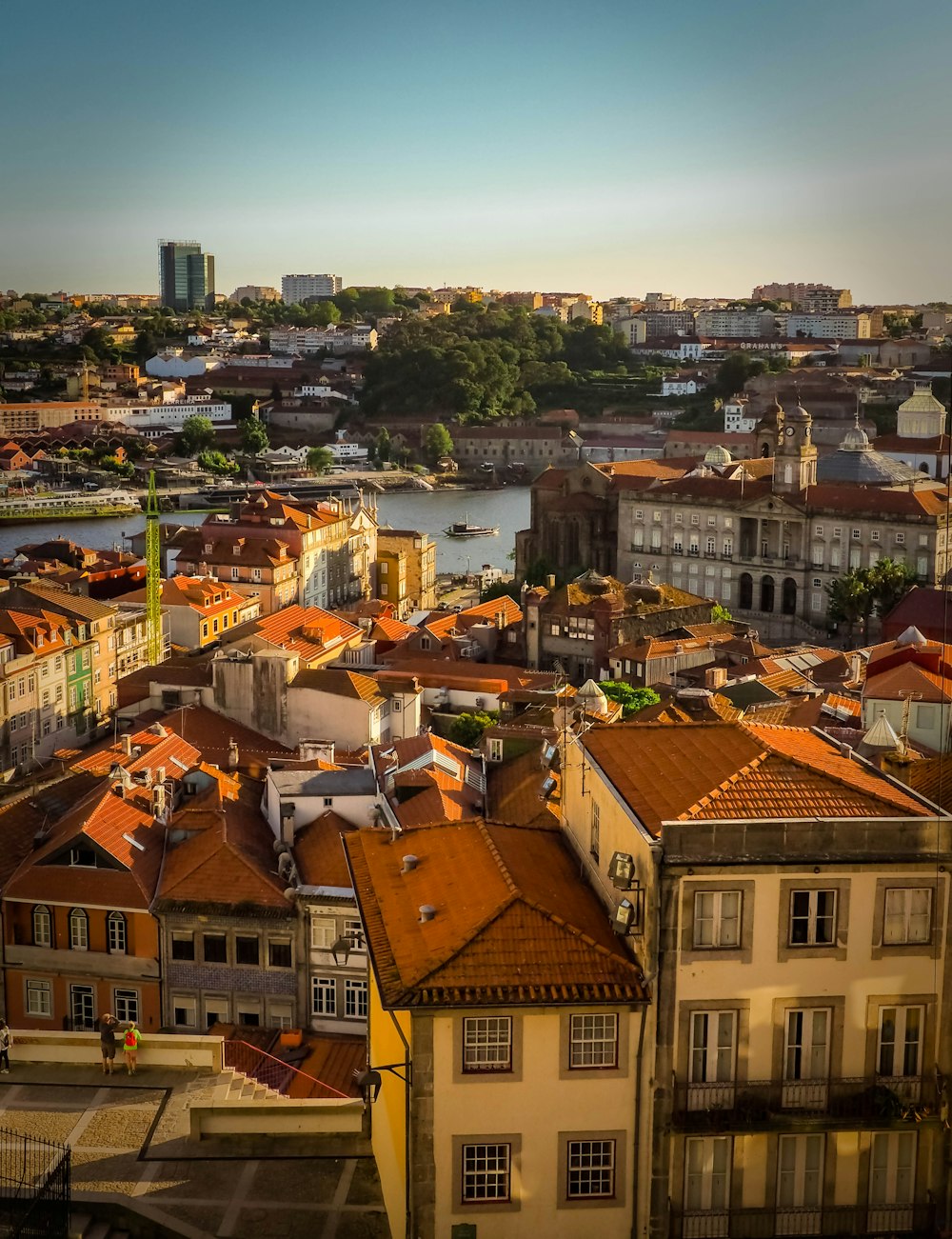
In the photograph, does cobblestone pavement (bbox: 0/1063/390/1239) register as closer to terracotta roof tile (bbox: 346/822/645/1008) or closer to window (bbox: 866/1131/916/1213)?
terracotta roof tile (bbox: 346/822/645/1008)

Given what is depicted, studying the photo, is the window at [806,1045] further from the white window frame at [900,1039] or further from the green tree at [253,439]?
the green tree at [253,439]

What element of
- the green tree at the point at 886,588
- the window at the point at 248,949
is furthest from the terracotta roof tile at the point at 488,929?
the green tree at the point at 886,588

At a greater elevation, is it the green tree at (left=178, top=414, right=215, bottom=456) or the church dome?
the church dome

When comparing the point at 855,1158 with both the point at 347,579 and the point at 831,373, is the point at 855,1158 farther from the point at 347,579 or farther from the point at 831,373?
the point at 831,373

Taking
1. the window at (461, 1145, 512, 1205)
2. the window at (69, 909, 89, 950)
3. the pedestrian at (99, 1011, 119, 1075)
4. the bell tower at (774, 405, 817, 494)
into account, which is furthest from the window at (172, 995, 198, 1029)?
the bell tower at (774, 405, 817, 494)

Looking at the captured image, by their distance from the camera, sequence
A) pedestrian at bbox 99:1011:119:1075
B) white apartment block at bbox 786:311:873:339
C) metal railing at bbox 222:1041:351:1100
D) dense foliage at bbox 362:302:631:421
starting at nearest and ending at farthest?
pedestrian at bbox 99:1011:119:1075
metal railing at bbox 222:1041:351:1100
dense foliage at bbox 362:302:631:421
white apartment block at bbox 786:311:873:339

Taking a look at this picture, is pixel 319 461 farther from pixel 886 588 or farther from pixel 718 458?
pixel 886 588

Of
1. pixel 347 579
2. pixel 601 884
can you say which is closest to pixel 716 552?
pixel 347 579
